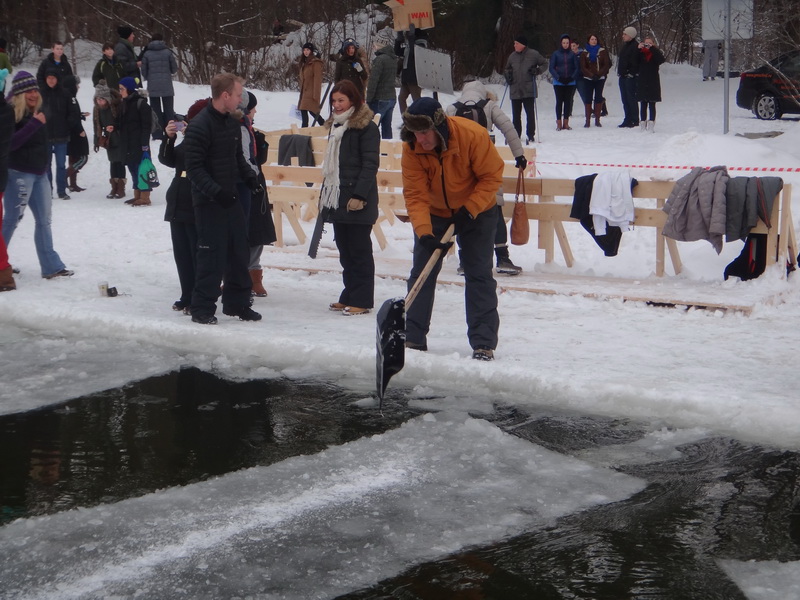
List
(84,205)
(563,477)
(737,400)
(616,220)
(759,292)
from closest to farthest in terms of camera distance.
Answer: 1. (563,477)
2. (737,400)
3. (759,292)
4. (616,220)
5. (84,205)

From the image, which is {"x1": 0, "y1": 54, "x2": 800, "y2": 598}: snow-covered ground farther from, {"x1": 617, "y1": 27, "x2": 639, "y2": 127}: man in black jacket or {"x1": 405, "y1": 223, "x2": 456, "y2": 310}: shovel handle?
{"x1": 617, "y1": 27, "x2": 639, "y2": 127}: man in black jacket

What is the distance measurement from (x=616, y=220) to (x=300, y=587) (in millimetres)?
5800

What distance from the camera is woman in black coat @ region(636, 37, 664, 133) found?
17.3m

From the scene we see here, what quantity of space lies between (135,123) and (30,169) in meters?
4.88

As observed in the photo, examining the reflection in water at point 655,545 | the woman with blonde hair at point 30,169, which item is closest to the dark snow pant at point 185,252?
the woman with blonde hair at point 30,169

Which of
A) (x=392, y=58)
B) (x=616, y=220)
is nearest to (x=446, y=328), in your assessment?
(x=616, y=220)

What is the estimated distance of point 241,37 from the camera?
86.7ft

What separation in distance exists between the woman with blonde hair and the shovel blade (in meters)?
4.68

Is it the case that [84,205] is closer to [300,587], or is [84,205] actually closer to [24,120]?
[24,120]

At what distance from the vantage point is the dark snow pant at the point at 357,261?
7980mm

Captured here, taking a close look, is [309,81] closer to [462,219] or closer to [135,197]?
[135,197]

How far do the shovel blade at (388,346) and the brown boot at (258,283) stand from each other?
3.11m

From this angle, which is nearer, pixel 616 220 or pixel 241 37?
pixel 616 220

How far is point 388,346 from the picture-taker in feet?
19.0
